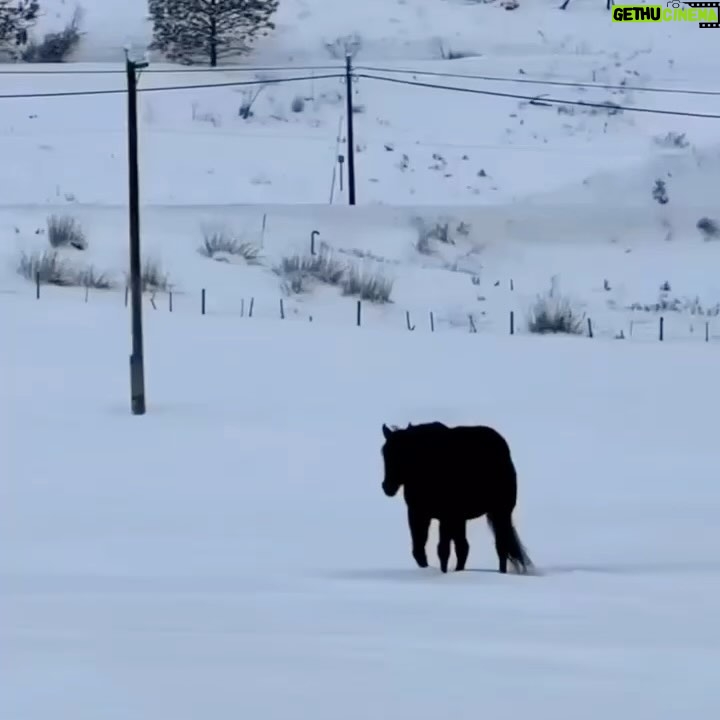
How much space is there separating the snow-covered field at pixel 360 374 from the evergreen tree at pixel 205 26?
0.82 m

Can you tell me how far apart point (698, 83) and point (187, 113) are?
13102mm

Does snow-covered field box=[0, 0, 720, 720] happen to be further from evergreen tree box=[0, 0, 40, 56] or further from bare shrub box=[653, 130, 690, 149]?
evergreen tree box=[0, 0, 40, 56]

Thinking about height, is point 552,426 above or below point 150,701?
below

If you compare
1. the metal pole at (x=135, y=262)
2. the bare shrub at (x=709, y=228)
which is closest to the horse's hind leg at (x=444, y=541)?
the metal pole at (x=135, y=262)

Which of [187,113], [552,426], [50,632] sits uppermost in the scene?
[187,113]

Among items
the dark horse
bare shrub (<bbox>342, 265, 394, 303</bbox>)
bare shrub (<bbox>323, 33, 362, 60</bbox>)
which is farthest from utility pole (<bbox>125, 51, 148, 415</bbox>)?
bare shrub (<bbox>323, 33, 362, 60</bbox>)

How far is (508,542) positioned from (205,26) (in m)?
37.7

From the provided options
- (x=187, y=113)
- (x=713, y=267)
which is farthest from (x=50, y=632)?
(x=187, y=113)

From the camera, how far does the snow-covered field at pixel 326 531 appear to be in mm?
4758

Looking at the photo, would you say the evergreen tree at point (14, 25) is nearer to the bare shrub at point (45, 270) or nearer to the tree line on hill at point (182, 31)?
the tree line on hill at point (182, 31)

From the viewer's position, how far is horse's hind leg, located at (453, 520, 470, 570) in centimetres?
784

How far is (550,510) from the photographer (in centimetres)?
1198

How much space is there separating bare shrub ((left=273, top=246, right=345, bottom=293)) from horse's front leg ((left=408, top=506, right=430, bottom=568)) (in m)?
17.5

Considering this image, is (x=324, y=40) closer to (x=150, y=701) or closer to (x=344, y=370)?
(x=344, y=370)
